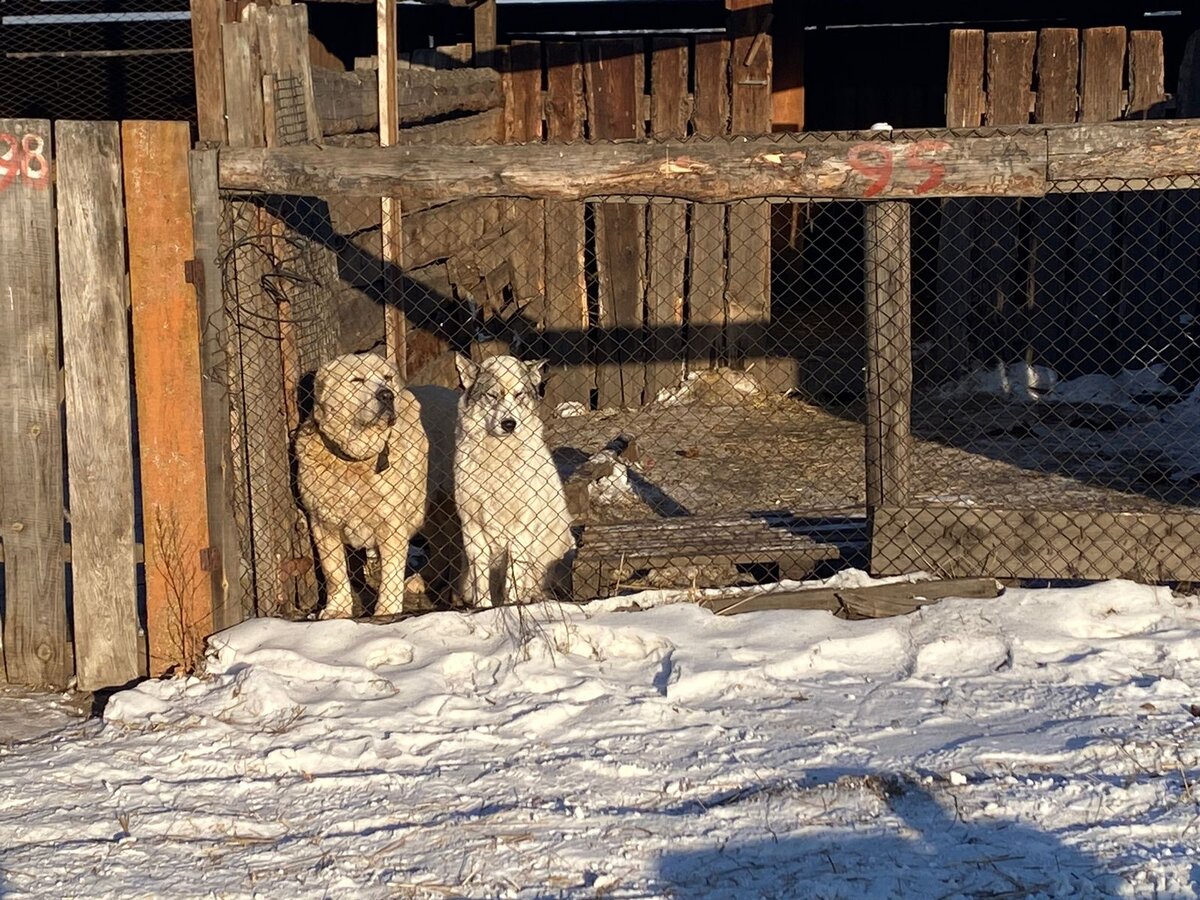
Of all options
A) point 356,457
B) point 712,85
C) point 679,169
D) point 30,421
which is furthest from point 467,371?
point 712,85

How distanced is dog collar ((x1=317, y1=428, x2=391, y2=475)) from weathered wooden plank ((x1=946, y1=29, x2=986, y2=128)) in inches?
230

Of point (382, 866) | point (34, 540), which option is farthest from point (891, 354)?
point (34, 540)

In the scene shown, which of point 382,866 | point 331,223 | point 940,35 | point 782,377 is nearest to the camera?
point 382,866

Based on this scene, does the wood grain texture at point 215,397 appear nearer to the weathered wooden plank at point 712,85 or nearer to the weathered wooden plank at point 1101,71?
the weathered wooden plank at point 712,85

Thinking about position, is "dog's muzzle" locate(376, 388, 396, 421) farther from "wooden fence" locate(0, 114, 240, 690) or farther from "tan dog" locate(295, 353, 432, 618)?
"wooden fence" locate(0, 114, 240, 690)

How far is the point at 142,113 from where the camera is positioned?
1273 cm

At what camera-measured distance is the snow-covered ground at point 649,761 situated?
3836 millimetres

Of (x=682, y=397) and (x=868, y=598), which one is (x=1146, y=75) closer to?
(x=682, y=397)

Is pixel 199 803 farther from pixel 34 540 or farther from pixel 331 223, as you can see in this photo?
pixel 331 223

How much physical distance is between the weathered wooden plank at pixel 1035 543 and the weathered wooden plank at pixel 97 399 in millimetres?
3094

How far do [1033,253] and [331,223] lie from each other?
6.00 meters

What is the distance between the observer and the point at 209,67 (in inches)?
212

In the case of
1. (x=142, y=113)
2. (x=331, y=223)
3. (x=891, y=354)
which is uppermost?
(x=142, y=113)

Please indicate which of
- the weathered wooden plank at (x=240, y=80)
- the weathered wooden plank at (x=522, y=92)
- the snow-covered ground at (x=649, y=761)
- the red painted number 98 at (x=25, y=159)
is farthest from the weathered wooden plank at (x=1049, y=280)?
the red painted number 98 at (x=25, y=159)
